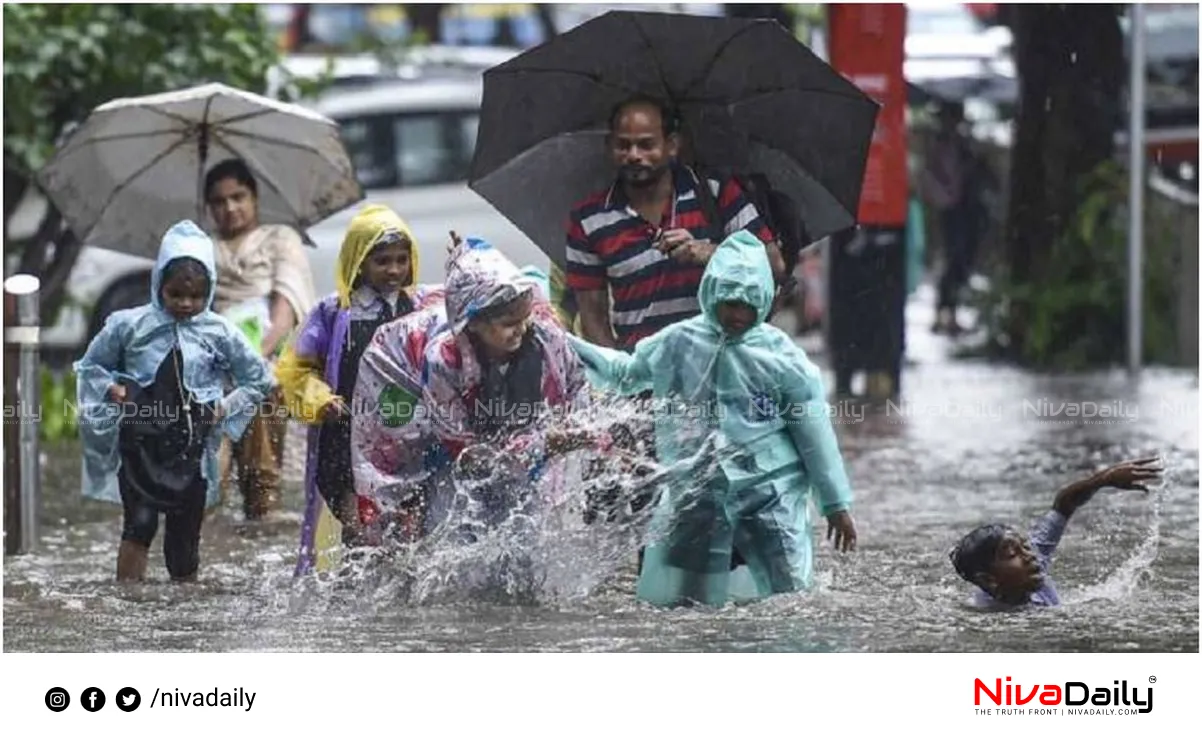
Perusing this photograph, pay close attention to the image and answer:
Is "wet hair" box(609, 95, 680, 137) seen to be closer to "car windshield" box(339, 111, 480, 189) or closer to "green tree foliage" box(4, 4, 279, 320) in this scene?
"green tree foliage" box(4, 4, 279, 320)

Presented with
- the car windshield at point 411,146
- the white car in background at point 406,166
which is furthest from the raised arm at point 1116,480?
the car windshield at point 411,146

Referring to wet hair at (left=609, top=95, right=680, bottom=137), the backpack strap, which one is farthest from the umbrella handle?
the backpack strap

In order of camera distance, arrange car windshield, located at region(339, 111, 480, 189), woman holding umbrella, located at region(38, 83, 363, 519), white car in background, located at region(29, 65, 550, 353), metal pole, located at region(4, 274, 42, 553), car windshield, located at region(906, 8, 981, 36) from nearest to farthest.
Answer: metal pole, located at region(4, 274, 42, 553)
woman holding umbrella, located at region(38, 83, 363, 519)
white car in background, located at region(29, 65, 550, 353)
car windshield, located at region(339, 111, 480, 189)
car windshield, located at region(906, 8, 981, 36)

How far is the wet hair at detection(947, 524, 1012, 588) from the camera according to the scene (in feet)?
28.3

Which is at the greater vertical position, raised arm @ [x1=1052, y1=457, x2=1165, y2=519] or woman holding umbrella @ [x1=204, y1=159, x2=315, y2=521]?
woman holding umbrella @ [x1=204, y1=159, x2=315, y2=521]

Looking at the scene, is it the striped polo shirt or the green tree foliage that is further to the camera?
the green tree foliage

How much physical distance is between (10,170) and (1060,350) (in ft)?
22.8
